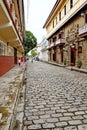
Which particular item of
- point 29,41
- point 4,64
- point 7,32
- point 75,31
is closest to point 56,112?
point 4,64

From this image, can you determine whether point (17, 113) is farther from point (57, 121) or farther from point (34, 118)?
point (57, 121)

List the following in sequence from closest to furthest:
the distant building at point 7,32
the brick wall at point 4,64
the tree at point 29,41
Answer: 1. the distant building at point 7,32
2. the brick wall at point 4,64
3. the tree at point 29,41

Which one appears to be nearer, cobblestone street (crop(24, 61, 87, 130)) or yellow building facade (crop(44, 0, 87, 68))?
cobblestone street (crop(24, 61, 87, 130))

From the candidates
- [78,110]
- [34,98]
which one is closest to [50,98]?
[34,98]

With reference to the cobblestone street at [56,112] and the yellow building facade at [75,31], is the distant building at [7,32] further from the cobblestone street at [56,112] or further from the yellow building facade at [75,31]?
the yellow building facade at [75,31]

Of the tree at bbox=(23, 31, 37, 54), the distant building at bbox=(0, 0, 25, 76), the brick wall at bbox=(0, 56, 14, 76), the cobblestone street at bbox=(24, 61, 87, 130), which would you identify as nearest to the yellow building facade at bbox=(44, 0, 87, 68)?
the distant building at bbox=(0, 0, 25, 76)

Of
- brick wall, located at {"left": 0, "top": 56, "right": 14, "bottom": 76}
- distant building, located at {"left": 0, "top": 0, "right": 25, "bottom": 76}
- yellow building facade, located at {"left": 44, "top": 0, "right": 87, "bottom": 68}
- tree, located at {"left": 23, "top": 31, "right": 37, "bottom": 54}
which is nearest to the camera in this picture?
distant building, located at {"left": 0, "top": 0, "right": 25, "bottom": 76}

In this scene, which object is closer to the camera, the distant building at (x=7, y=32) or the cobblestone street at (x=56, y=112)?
the cobblestone street at (x=56, y=112)

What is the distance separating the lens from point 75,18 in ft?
75.7

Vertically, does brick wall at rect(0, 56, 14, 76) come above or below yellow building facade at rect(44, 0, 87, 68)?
below

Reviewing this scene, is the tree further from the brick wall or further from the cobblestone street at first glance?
the cobblestone street

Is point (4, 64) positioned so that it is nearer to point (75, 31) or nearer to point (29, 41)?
point (75, 31)

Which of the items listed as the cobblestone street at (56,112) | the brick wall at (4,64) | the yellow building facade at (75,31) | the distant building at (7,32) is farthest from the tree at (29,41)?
the cobblestone street at (56,112)

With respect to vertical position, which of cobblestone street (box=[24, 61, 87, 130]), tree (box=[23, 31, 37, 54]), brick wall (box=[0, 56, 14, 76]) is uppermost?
tree (box=[23, 31, 37, 54])
